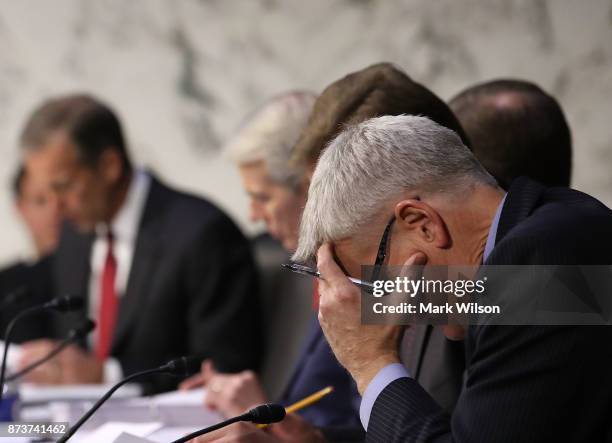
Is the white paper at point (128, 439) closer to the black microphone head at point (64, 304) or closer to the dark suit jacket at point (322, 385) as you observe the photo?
the black microphone head at point (64, 304)

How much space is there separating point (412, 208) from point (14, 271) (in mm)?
2844

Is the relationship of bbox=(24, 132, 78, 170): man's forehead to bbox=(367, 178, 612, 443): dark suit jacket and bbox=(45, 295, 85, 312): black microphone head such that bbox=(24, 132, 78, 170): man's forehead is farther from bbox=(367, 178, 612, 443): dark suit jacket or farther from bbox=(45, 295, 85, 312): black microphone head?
bbox=(367, 178, 612, 443): dark suit jacket

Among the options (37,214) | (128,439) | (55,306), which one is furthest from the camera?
(37,214)

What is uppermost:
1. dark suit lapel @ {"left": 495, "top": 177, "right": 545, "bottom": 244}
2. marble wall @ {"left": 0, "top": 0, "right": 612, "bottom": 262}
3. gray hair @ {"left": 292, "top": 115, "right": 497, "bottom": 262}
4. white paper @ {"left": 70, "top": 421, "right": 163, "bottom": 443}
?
marble wall @ {"left": 0, "top": 0, "right": 612, "bottom": 262}

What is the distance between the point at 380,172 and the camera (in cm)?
157

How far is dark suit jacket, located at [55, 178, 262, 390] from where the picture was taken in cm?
335

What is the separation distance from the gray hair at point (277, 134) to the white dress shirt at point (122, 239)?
839 mm

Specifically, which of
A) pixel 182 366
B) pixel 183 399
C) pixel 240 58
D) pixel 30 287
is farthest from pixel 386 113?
pixel 240 58

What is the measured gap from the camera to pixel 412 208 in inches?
60.8

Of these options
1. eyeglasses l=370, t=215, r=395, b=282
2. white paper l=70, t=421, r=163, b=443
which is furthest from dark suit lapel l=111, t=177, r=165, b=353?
eyeglasses l=370, t=215, r=395, b=282

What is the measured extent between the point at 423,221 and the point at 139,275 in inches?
83.4

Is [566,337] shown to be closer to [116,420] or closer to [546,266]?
[546,266]

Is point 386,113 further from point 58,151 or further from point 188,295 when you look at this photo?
point 58,151

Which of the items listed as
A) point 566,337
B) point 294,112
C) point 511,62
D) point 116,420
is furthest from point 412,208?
point 511,62
